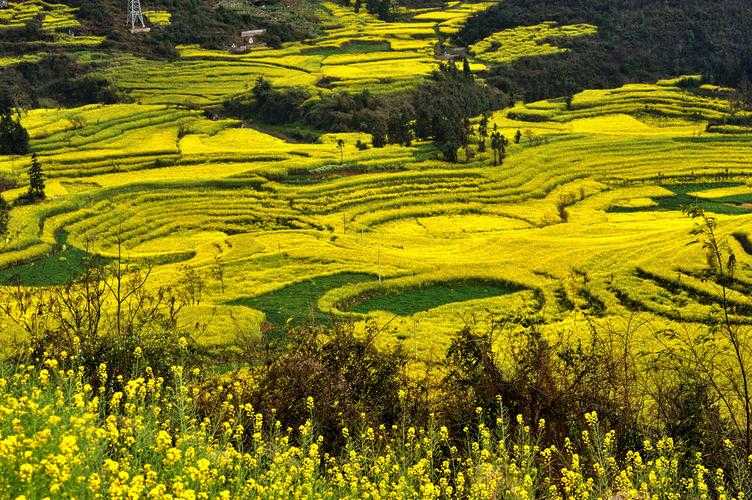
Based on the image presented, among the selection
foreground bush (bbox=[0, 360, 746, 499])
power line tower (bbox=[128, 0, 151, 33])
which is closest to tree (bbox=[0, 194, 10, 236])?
foreground bush (bbox=[0, 360, 746, 499])

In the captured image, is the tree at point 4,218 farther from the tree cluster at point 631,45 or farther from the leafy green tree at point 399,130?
the tree cluster at point 631,45

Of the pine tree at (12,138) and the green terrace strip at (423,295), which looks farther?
the pine tree at (12,138)

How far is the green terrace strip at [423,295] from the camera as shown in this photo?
96.2ft

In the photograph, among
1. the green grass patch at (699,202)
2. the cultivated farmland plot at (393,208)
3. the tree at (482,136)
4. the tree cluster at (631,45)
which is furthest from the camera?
the tree cluster at (631,45)

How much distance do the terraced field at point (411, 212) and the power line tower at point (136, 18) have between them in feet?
111

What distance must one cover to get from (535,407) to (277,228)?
32437 millimetres

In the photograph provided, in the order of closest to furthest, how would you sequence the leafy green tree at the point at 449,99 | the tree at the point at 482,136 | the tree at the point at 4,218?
the tree at the point at 4,218 → the tree at the point at 482,136 → the leafy green tree at the point at 449,99

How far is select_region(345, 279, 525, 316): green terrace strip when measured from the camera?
2933 centimetres

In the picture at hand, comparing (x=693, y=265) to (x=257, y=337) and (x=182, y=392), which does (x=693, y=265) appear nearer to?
(x=257, y=337)

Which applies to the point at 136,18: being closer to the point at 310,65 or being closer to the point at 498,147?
the point at 310,65

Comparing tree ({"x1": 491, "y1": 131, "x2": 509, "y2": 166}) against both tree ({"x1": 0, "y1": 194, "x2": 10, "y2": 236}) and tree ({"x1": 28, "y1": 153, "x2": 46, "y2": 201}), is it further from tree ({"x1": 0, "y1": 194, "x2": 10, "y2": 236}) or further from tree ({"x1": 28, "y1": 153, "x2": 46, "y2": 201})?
tree ({"x1": 0, "y1": 194, "x2": 10, "y2": 236})

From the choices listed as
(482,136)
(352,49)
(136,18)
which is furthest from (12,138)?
(352,49)

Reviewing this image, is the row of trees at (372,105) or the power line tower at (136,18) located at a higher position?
the power line tower at (136,18)

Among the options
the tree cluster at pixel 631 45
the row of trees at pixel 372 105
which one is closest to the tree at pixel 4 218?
the row of trees at pixel 372 105
